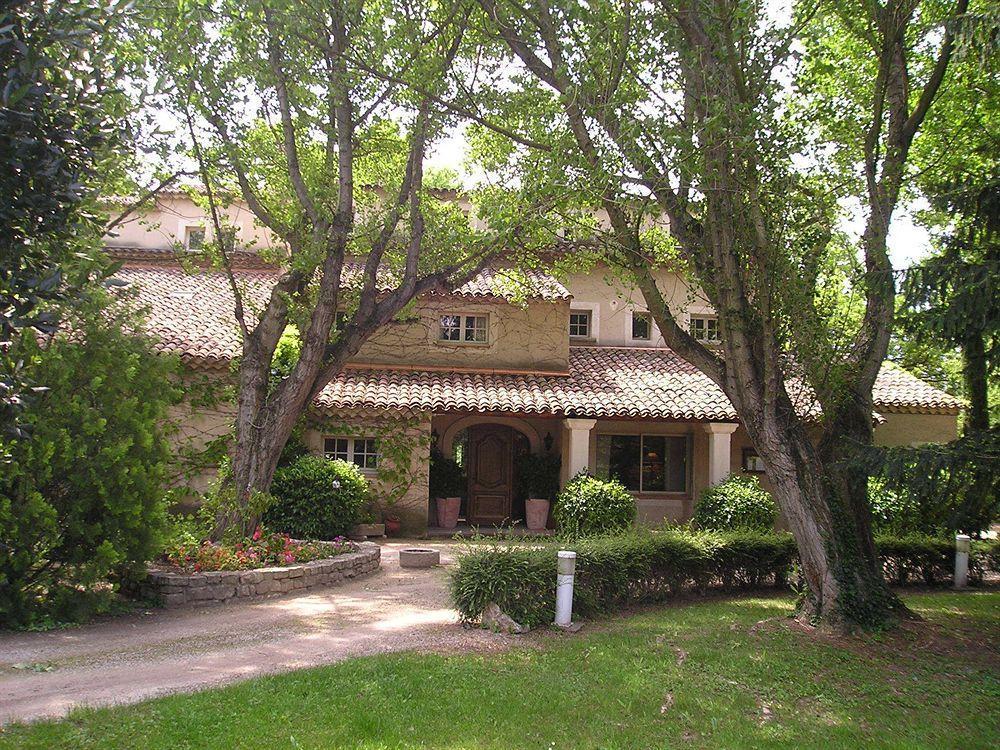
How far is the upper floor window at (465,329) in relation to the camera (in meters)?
20.1

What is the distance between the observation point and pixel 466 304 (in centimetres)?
1977

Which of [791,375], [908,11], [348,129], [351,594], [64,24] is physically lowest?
[351,594]

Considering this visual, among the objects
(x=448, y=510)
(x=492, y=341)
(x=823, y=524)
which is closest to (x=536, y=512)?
(x=448, y=510)

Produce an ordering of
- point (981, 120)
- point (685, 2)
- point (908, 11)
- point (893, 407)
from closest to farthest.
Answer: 1. point (685, 2)
2. point (908, 11)
3. point (981, 120)
4. point (893, 407)

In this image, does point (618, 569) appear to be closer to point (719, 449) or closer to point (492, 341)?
point (719, 449)

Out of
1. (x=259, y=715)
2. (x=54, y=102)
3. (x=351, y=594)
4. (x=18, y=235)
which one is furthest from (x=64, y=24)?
(x=351, y=594)

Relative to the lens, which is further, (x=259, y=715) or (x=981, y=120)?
(x=981, y=120)

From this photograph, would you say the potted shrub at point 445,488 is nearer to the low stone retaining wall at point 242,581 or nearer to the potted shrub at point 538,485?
the potted shrub at point 538,485

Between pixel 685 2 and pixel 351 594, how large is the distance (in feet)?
27.8

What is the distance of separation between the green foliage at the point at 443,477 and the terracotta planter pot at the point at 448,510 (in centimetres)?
A: 21

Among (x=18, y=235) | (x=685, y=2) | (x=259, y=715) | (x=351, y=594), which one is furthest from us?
(x=351, y=594)

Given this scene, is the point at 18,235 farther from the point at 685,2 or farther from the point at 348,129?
the point at 348,129

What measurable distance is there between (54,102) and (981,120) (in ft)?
43.8

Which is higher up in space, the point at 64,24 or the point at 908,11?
the point at 908,11
